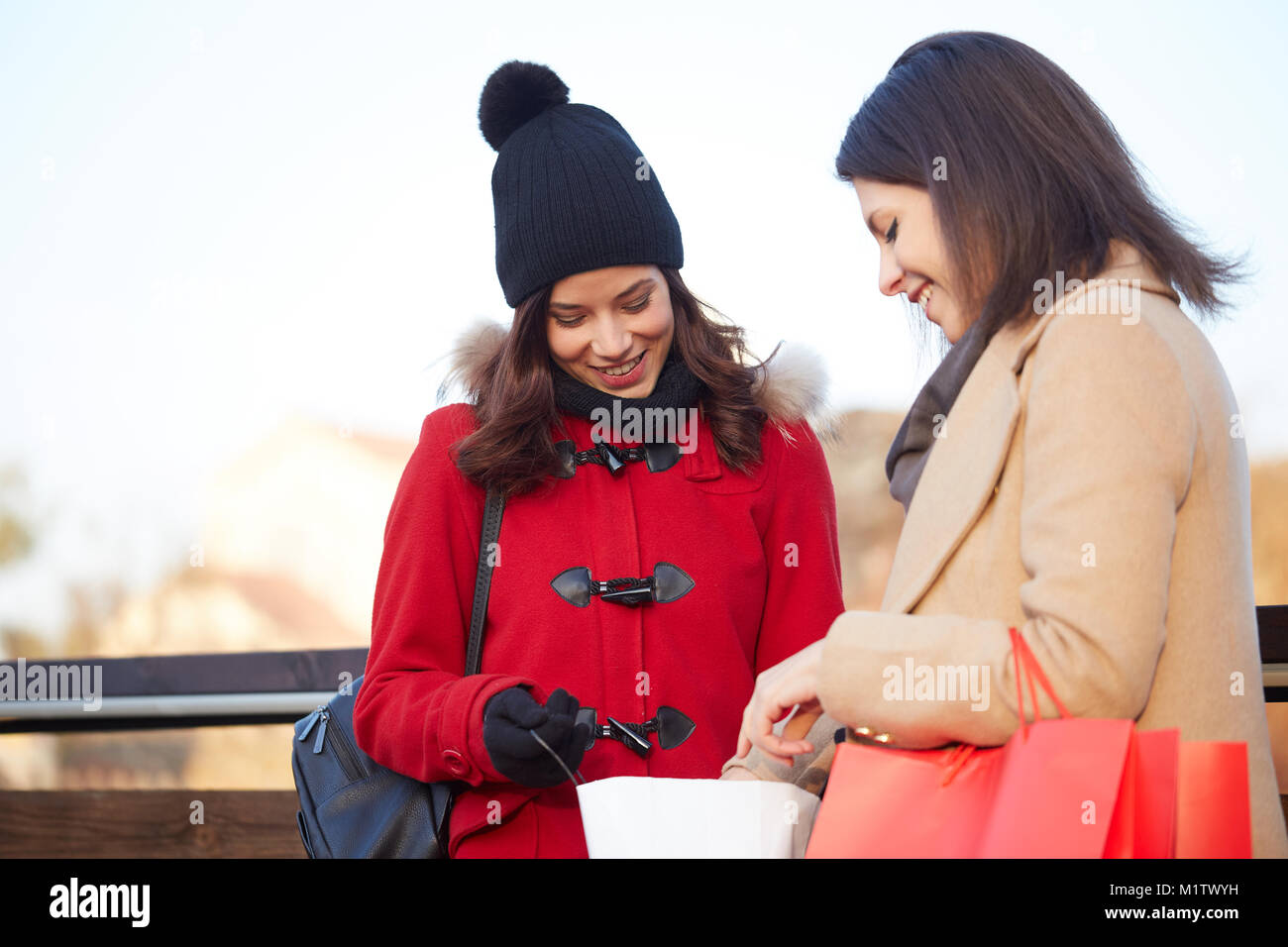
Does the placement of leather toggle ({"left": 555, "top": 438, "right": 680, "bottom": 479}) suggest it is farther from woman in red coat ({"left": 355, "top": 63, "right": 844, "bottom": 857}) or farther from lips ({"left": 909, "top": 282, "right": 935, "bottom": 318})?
lips ({"left": 909, "top": 282, "right": 935, "bottom": 318})

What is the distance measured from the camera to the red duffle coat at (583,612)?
182cm

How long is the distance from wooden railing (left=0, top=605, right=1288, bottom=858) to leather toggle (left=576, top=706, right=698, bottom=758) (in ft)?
4.05

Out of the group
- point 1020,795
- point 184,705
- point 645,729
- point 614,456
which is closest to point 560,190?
point 614,456

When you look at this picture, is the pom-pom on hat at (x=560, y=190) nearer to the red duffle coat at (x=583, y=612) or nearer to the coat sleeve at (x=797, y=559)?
the red duffle coat at (x=583, y=612)

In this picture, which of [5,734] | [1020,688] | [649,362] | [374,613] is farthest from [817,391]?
[5,734]

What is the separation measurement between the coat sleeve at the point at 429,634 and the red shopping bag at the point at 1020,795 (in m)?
0.64

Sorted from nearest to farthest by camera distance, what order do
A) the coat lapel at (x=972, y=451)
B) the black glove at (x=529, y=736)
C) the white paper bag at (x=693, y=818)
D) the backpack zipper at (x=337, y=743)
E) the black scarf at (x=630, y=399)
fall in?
the coat lapel at (x=972, y=451) < the white paper bag at (x=693, y=818) < the black glove at (x=529, y=736) < the backpack zipper at (x=337, y=743) < the black scarf at (x=630, y=399)

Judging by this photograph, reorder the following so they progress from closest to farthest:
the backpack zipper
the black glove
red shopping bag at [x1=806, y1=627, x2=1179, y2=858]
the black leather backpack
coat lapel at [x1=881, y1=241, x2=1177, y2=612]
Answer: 1. red shopping bag at [x1=806, y1=627, x2=1179, y2=858]
2. coat lapel at [x1=881, y1=241, x2=1177, y2=612]
3. the black glove
4. the black leather backpack
5. the backpack zipper

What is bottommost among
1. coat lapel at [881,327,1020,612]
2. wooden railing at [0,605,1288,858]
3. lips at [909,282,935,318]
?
wooden railing at [0,605,1288,858]

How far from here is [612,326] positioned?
2008 millimetres

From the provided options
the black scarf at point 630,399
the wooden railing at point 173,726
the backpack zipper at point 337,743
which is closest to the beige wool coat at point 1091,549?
the black scarf at point 630,399

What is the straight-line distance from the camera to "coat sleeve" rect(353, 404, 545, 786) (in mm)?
Result: 1714

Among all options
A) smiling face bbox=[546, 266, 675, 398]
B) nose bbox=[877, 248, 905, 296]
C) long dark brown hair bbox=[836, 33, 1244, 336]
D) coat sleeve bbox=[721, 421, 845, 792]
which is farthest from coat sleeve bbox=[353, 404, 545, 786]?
long dark brown hair bbox=[836, 33, 1244, 336]
